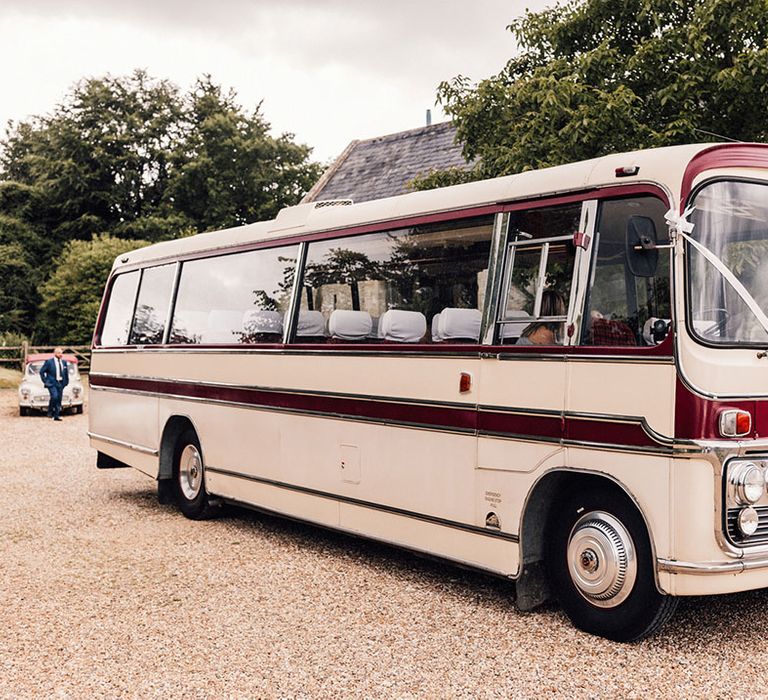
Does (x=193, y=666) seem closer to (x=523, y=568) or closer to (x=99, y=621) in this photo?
(x=99, y=621)

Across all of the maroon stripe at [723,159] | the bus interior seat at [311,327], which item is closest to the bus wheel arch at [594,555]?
the maroon stripe at [723,159]

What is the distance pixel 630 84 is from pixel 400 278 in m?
5.38

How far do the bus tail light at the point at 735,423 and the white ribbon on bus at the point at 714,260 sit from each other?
0.57m

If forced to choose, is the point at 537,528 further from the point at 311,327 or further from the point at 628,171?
the point at 311,327

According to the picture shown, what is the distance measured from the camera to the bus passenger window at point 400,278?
23.1 ft

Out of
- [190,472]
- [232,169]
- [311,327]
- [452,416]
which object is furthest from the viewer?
[232,169]

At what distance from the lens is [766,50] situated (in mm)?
10078

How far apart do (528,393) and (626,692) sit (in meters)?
1.96

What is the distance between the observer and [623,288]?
586 cm

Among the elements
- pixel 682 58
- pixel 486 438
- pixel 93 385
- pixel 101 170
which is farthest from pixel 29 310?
pixel 486 438

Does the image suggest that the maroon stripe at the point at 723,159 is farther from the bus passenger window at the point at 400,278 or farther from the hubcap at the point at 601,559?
the hubcap at the point at 601,559

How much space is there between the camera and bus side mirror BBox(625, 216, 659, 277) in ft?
18.8

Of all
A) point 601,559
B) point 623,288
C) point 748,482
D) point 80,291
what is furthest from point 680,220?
point 80,291

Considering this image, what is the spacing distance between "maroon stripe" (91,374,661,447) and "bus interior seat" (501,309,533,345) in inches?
18.5
